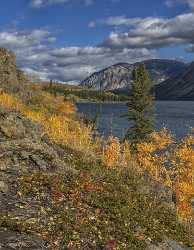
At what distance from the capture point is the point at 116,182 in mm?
18656

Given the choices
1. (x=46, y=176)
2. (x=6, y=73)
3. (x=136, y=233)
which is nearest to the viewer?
(x=136, y=233)

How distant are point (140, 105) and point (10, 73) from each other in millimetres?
25615

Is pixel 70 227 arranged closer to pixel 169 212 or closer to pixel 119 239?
pixel 119 239

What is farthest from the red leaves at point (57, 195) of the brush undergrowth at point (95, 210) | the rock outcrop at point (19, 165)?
the rock outcrop at point (19, 165)

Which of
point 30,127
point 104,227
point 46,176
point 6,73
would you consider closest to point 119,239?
Answer: point 104,227

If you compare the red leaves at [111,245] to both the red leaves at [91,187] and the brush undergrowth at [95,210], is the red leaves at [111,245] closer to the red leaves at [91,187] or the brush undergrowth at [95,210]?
the brush undergrowth at [95,210]

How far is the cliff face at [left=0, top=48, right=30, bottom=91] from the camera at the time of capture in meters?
68.4

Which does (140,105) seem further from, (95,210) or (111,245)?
(111,245)

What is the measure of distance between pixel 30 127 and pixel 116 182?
18.6 feet

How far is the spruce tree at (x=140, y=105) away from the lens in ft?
184

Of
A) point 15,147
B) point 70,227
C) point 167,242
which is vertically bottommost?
point 167,242

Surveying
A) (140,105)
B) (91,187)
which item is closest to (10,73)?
(140,105)

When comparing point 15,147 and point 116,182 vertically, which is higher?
point 15,147

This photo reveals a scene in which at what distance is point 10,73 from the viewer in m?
73.6
